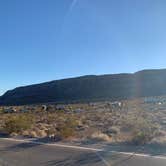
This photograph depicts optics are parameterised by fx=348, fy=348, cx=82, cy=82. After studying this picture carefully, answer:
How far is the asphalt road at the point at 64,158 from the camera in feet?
34.3

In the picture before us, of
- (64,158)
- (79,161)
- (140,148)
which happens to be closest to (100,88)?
(140,148)

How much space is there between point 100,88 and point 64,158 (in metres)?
108

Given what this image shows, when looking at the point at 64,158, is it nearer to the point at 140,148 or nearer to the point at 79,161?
the point at 79,161

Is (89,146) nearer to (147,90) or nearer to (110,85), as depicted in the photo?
(147,90)

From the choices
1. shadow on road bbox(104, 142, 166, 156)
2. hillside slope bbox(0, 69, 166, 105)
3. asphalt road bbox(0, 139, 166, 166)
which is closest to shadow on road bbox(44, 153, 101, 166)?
asphalt road bbox(0, 139, 166, 166)

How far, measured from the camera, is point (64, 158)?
11.6 metres

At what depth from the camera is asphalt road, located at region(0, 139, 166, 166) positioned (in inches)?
412

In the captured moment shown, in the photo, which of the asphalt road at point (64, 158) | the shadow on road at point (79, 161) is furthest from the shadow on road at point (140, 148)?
the shadow on road at point (79, 161)

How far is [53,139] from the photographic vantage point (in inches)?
663

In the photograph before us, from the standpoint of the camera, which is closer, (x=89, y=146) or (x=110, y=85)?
(x=89, y=146)

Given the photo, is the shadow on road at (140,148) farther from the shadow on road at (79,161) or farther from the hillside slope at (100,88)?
the hillside slope at (100,88)

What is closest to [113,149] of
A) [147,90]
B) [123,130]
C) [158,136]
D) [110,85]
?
[158,136]

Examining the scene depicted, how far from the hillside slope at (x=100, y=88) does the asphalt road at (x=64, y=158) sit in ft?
300

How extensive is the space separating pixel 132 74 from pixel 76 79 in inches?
863
